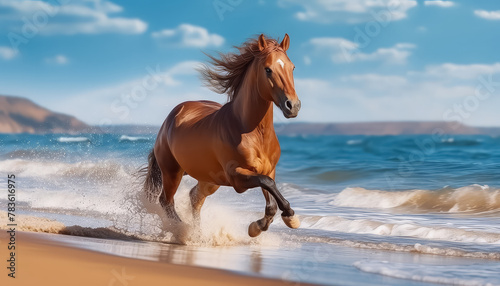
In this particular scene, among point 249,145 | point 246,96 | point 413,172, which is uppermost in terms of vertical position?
point 413,172

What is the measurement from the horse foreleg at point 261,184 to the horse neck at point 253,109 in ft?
1.43

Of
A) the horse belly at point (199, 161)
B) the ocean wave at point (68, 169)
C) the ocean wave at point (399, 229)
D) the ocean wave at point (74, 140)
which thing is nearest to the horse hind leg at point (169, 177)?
the horse belly at point (199, 161)

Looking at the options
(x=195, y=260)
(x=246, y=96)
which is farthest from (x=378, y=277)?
(x=246, y=96)

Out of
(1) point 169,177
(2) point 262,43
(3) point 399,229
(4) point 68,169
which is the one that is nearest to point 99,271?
(2) point 262,43

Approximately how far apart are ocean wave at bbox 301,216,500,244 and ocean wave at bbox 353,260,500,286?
7.09ft

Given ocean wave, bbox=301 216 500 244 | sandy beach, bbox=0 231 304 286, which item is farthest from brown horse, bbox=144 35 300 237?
ocean wave, bbox=301 216 500 244

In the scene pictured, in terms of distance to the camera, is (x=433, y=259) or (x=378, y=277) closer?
(x=378, y=277)

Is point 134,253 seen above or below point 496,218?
below

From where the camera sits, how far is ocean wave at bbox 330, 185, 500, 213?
40.8 ft

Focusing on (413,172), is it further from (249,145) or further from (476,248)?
(249,145)

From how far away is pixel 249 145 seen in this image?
21.1 ft

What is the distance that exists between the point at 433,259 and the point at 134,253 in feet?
9.84

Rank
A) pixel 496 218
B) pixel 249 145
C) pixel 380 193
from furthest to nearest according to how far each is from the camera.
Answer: pixel 380 193, pixel 496 218, pixel 249 145

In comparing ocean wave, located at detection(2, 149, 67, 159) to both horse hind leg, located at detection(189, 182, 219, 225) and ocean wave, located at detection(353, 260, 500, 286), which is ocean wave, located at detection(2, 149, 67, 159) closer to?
horse hind leg, located at detection(189, 182, 219, 225)
